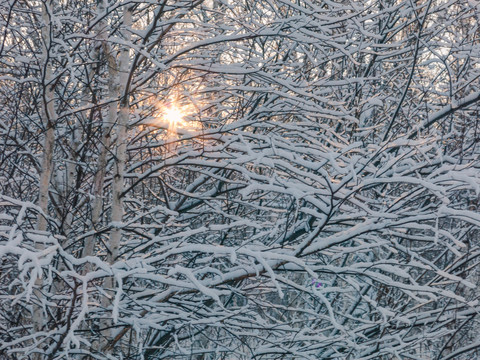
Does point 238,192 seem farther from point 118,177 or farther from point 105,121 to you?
point 105,121

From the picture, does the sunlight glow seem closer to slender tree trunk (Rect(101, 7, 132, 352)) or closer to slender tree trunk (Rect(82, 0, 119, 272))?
slender tree trunk (Rect(101, 7, 132, 352))

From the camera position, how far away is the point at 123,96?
3.94 meters

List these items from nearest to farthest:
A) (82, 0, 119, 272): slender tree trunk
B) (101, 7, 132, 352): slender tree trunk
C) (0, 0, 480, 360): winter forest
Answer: (0, 0, 480, 360): winter forest → (101, 7, 132, 352): slender tree trunk → (82, 0, 119, 272): slender tree trunk

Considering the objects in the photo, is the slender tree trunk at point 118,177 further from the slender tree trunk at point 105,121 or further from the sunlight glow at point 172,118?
the sunlight glow at point 172,118

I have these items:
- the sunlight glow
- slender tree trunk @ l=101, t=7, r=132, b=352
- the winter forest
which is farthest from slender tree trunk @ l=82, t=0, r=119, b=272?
the sunlight glow

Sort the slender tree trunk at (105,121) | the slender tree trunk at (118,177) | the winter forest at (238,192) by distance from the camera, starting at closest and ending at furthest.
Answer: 1. the winter forest at (238,192)
2. the slender tree trunk at (118,177)
3. the slender tree trunk at (105,121)

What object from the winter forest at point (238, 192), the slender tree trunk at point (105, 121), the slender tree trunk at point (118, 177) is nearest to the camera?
the winter forest at point (238, 192)

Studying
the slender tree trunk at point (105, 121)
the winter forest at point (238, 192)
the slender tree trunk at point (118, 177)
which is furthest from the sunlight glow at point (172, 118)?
the slender tree trunk at point (105, 121)

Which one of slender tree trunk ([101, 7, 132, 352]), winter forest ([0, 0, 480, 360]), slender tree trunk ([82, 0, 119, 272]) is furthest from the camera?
slender tree trunk ([82, 0, 119, 272])

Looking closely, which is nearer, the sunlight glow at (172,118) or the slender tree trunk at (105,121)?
the sunlight glow at (172,118)

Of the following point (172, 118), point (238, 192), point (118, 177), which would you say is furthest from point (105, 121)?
point (238, 192)

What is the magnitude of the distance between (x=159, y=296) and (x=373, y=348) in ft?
6.36

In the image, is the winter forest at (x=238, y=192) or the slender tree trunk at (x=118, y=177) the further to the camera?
the slender tree trunk at (x=118, y=177)

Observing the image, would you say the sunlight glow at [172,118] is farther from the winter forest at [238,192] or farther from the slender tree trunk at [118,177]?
the slender tree trunk at [118,177]
